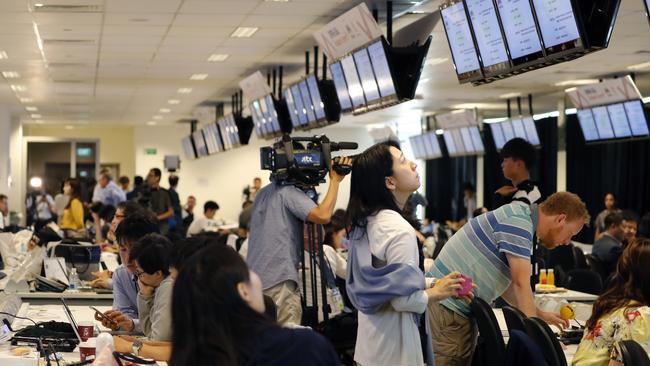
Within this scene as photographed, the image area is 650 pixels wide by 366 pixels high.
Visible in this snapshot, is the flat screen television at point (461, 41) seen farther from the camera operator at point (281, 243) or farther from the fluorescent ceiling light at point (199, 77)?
the fluorescent ceiling light at point (199, 77)

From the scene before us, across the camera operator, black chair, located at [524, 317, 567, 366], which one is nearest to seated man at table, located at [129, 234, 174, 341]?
the camera operator

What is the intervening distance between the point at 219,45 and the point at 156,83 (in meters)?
4.11

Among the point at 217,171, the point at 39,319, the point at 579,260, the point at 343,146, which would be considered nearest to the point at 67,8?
the point at 39,319

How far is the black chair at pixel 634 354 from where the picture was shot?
3.24 m

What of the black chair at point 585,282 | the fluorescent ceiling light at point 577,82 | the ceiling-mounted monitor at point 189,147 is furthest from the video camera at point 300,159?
the ceiling-mounted monitor at point 189,147

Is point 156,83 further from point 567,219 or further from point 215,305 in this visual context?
point 215,305

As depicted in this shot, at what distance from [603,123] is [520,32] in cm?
746

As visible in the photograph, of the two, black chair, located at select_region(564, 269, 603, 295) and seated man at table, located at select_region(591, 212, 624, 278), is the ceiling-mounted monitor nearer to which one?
seated man at table, located at select_region(591, 212, 624, 278)

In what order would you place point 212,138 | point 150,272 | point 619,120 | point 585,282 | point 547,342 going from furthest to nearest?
1. point 212,138
2. point 619,120
3. point 585,282
4. point 150,272
5. point 547,342

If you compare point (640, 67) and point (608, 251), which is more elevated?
point (640, 67)

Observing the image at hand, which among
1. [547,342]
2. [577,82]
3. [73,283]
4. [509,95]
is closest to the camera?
[547,342]

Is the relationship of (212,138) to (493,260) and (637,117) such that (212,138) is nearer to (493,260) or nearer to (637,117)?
(637,117)

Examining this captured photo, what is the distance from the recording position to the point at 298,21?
9234mm

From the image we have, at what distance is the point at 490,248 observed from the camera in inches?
167
